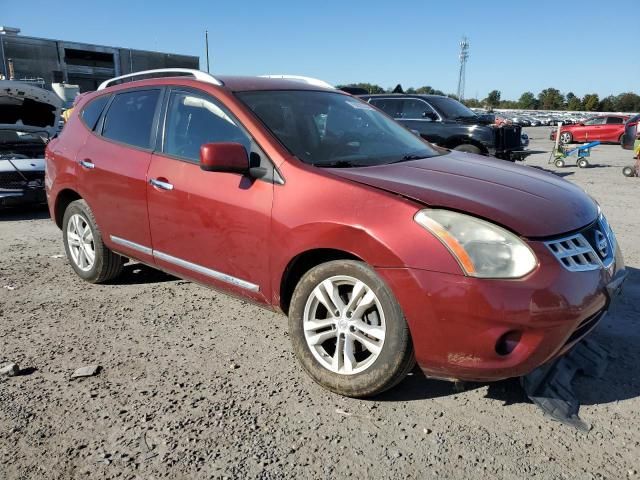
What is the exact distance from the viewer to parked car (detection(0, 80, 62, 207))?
757 centimetres

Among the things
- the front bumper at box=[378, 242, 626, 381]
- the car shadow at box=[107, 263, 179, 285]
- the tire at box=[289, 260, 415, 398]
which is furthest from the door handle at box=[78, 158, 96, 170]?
the front bumper at box=[378, 242, 626, 381]

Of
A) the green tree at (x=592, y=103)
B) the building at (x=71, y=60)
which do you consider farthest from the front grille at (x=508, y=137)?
the green tree at (x=592, y=103)

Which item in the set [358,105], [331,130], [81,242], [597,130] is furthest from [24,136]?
[597,130]

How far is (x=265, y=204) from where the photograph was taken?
120 inches

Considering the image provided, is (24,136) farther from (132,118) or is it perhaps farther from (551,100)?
(551,100)

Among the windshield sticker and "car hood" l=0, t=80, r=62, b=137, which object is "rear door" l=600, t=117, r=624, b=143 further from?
the windshield sticker

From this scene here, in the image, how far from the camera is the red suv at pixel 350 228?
7.90ft

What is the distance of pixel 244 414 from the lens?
2.70 meters

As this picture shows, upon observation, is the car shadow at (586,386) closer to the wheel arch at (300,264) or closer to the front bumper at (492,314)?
→ the front bumper at (492,314)

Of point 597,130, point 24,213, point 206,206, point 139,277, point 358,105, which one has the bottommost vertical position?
point 24,213

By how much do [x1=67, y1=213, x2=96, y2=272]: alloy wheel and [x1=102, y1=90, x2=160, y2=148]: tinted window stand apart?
0.85m

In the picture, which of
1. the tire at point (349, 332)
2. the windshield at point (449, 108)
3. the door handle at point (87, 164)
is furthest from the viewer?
the windshield at point (449, 108)

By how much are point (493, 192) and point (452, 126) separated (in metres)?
9.15

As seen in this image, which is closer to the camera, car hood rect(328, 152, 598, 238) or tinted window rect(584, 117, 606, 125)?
car hood rect(328, 152, 598, 238)
